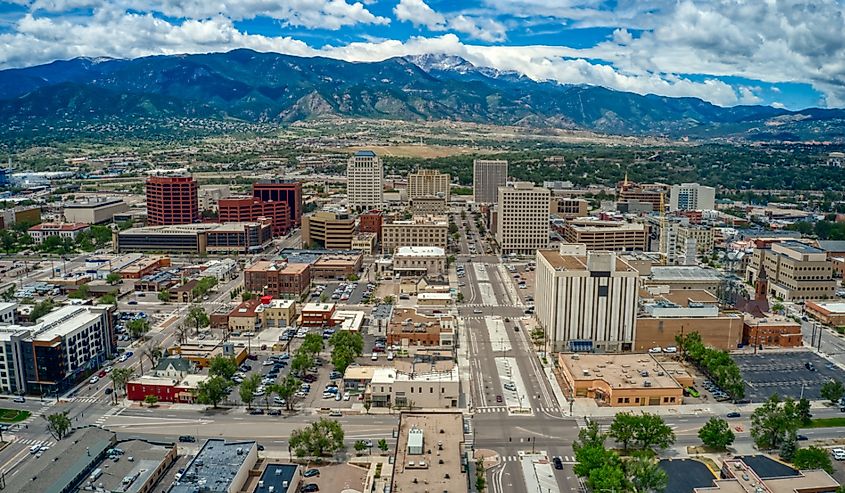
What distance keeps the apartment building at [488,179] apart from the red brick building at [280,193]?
4817 cm

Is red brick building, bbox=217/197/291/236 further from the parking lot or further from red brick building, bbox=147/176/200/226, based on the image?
the parking lot

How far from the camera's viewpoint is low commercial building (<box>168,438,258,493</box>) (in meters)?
38.5

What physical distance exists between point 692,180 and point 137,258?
14689cm

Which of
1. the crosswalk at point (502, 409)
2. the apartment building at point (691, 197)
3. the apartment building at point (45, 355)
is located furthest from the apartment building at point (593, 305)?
the apartment building at point (691, 197)

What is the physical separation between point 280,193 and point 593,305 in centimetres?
8289

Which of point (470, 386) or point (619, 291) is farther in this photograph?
point (619, 291)

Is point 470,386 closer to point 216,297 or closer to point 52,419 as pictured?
point 52,419

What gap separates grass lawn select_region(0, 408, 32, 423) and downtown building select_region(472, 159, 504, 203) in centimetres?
12313

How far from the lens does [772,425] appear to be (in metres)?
46.2

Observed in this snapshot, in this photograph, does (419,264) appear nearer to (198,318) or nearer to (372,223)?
(372,223)

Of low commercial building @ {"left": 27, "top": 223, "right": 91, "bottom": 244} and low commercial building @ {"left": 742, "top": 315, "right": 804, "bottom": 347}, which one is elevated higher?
low commercial building @ {"left": 27, "top": 223, "right": 91, "bottom": 244}

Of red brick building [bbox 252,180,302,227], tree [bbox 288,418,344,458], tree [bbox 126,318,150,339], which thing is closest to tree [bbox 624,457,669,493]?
tree [bbox 288,418,344,458]

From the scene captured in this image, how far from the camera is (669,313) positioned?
221 feet

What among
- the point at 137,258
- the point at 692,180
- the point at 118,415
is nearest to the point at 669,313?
the point at 118,415
